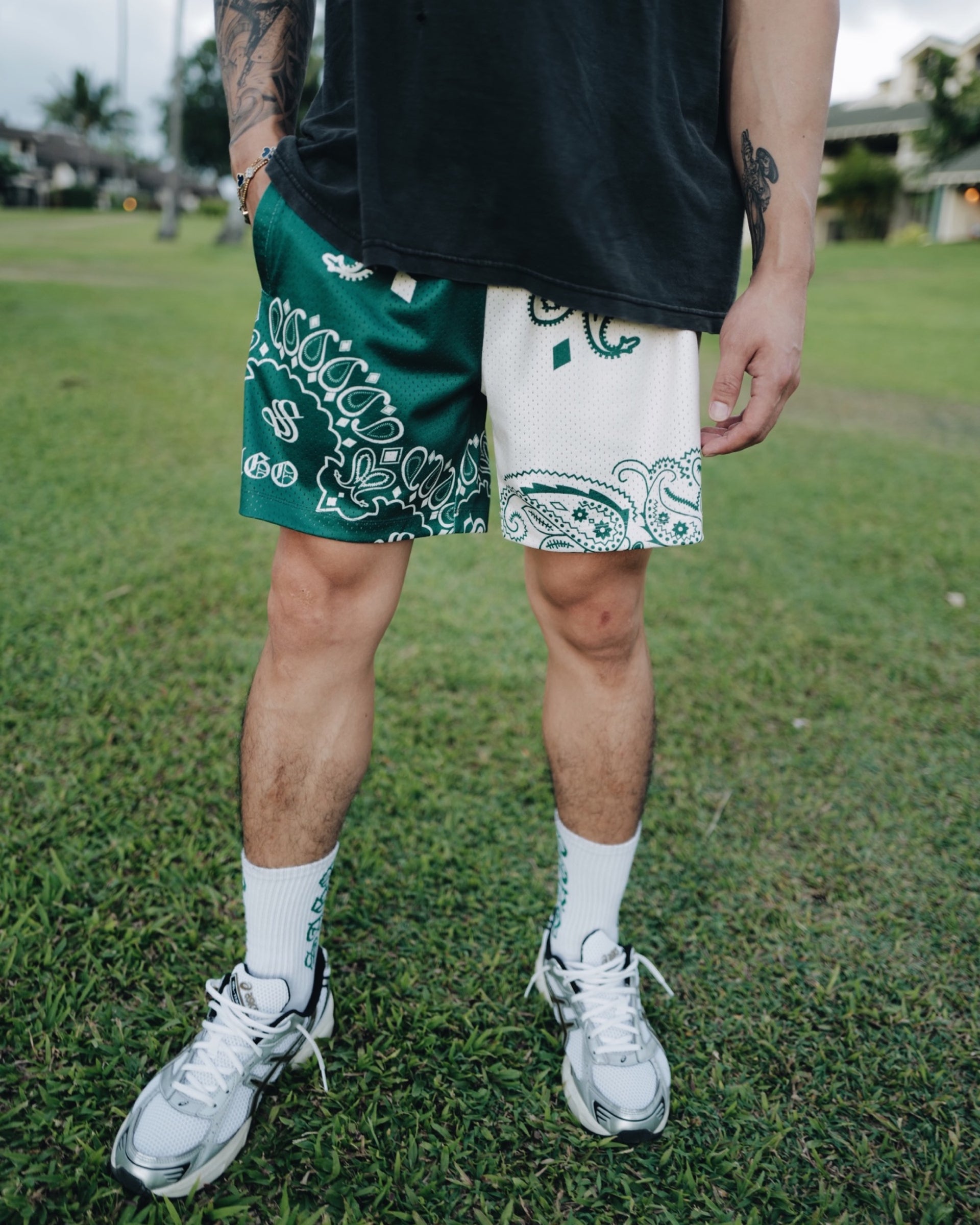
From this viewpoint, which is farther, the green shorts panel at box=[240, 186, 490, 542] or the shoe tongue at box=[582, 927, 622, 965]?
the shoe tongue at box=[582, 927, 622, 965]

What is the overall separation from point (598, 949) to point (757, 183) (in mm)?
1066

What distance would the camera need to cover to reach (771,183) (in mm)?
1082

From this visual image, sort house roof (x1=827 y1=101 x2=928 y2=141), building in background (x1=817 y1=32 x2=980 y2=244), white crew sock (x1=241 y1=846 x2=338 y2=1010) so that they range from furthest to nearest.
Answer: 1. house roof (x1=827 y1=101 x2=928 y2=141)
2. building in background (x1=817 y1=32 x2=980 y2=244)
3. white crew sock (x1=241 y1=846 x2=338 y2=1010)

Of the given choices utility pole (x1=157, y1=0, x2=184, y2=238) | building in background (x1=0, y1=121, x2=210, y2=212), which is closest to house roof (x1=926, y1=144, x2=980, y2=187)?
utility pole (x1=157, y1=0, x2=184, y2=238)

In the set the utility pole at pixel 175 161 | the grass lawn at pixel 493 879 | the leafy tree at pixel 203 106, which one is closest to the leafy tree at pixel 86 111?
the leafy tree at pixel 203 106

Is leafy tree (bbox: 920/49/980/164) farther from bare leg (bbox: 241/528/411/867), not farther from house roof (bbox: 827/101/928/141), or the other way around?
bare leg (bbox: 241/528/411/867)

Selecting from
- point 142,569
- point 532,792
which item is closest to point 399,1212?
point 532,792

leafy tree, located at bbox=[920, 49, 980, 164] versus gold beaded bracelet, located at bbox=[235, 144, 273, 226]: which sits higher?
leafy tree, located at bbox=[920, 49, 980, 164]

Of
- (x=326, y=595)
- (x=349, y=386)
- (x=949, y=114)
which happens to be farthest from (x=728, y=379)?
(x=949, y=114)

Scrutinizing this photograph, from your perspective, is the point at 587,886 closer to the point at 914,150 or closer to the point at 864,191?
the point at 864,191

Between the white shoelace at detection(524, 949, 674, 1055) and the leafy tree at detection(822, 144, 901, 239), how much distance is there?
32308 mm

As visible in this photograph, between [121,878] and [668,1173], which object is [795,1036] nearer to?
[668,1173]

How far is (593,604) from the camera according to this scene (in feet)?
3.84

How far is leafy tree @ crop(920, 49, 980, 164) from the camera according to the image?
91.1 feet
